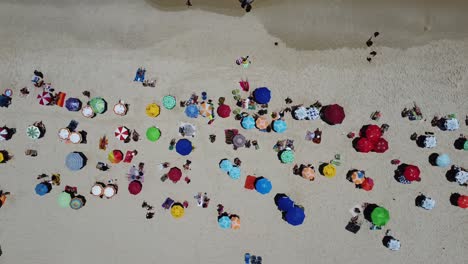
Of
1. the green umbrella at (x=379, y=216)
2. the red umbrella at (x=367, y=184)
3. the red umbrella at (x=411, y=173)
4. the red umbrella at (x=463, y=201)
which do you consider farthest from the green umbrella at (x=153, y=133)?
the red umbrella at (x=463, y=201)

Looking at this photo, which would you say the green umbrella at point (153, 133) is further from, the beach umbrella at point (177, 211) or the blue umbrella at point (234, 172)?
the blue umbrella at point (234, 172)

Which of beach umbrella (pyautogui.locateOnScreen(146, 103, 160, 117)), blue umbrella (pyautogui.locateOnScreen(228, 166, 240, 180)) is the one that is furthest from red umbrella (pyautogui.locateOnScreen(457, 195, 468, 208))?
beach umbrella (pyautogui.locateOnScreen(146, 103, 160, 117))

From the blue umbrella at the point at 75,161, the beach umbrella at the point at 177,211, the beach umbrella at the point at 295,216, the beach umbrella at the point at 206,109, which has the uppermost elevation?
the beach umbrella at the point at 206,109

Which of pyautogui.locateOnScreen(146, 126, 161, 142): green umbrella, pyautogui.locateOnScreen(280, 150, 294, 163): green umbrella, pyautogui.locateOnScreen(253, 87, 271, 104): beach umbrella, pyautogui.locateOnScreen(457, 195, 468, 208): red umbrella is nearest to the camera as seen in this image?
pyautogui.locateOnScreen(457, 195, 468, 208): red umbrella

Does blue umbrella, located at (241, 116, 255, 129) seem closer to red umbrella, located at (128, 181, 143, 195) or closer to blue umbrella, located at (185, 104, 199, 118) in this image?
blue umbrella, located at (185, 104, 199, 118)

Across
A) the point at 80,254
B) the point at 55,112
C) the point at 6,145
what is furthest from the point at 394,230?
the point at 6,145

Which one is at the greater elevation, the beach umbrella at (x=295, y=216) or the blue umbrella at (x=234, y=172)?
the blue umbrella at (x=234, y=172)
